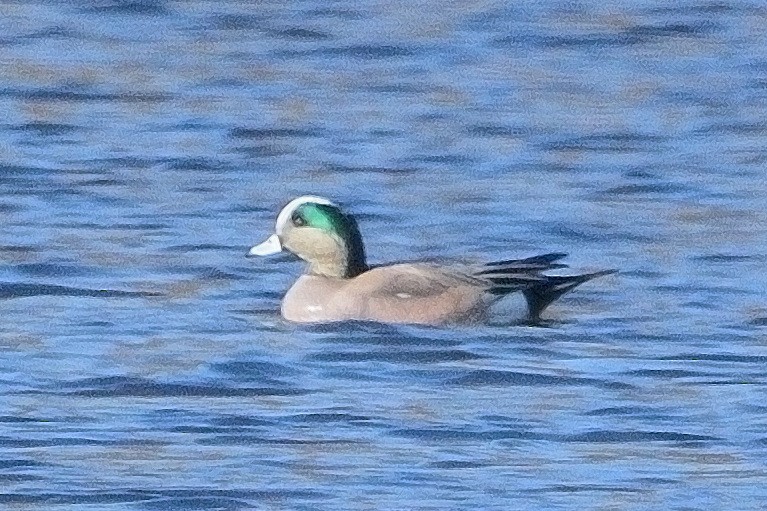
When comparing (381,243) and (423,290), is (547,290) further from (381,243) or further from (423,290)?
(381,243)

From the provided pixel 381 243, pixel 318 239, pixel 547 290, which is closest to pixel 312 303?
pixel 318 239

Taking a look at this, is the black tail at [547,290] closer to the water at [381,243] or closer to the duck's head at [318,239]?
the water at [381,243]

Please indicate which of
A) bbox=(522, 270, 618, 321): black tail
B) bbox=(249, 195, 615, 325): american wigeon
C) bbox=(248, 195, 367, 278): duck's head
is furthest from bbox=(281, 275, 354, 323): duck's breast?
bbox=(522, 270, 618, 321): black tail

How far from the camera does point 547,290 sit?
1152 centimetres

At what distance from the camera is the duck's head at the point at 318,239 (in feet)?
38.5

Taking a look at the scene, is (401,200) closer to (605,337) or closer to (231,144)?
(231,144)

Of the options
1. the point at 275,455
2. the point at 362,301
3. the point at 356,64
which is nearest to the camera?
the point at 275,455

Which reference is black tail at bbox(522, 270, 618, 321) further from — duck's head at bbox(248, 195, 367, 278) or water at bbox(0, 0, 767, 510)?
duck's head at bbox(248, 195, 367, 278)

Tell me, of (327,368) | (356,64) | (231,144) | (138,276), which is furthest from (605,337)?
(356,64)

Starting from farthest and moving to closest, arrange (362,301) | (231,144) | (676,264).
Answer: (231,144), (676,264), (362,301)

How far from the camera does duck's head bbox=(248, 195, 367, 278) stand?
11.7m

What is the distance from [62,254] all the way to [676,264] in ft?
8.37

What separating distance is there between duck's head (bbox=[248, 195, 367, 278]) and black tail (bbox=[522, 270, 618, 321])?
2.45 feet

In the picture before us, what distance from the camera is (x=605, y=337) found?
1104cm
